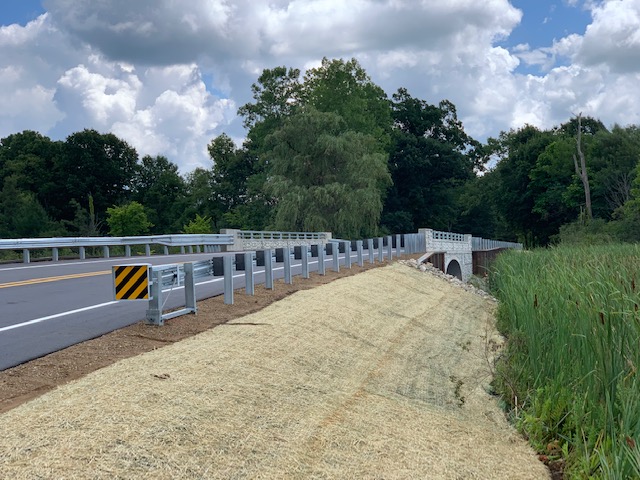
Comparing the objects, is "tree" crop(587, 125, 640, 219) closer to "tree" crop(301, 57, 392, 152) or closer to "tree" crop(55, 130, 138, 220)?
"tree" crop(301, 57, 392, 152)

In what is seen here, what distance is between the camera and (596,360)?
7.52 metres

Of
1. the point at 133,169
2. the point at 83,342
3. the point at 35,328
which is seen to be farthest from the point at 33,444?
the point at 133,169

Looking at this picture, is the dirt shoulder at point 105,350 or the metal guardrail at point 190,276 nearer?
the dirt shoulder at point 105,350

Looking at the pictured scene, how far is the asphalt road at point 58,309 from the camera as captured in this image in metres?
8.53

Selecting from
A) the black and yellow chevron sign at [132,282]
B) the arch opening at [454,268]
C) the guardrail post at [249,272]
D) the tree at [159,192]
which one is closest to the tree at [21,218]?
the tree at [159,192]

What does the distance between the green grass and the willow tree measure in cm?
Answer: 4184

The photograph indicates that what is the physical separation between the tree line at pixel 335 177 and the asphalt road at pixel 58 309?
36.4 metres

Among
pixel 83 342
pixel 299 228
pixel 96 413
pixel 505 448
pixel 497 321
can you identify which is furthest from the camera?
pixel 299 228

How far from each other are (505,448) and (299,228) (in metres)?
46.9

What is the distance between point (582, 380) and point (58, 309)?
25.6 ft

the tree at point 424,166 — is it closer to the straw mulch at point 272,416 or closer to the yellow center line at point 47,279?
the yellow center line at point 47,279

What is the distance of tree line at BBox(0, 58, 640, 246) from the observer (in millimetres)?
55188

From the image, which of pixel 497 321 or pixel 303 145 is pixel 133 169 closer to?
pixel 303 145

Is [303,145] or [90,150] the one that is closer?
[303,145]
